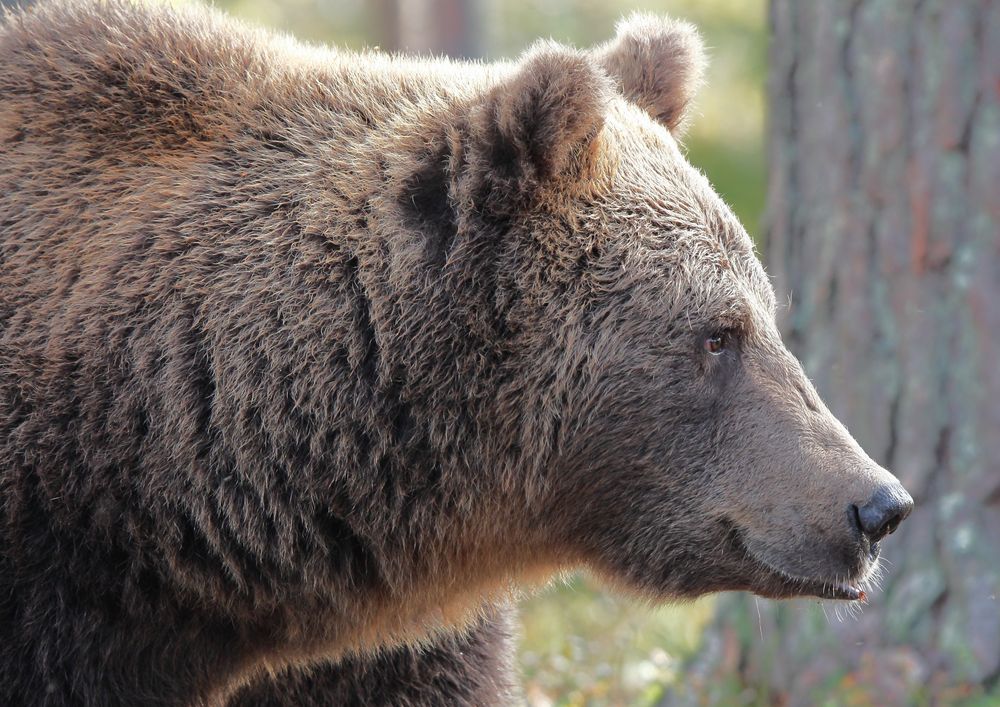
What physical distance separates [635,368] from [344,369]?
2.75 ft

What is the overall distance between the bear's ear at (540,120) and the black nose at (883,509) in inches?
49.7

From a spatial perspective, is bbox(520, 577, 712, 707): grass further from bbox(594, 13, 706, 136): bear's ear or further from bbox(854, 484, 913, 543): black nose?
bbox(594, 13, 706, 136): bear's ear

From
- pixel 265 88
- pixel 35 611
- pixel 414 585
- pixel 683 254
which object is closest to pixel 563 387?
pixel 683 254

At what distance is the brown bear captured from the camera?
3717mm

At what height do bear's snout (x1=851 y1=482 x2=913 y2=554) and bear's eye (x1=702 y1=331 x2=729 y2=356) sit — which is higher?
bear's eye (x1=702 y1=331 x2=729 y2=356)

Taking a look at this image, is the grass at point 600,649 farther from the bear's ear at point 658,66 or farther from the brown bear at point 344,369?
the bear's ear at point 658,66

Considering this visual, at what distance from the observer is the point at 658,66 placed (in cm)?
445

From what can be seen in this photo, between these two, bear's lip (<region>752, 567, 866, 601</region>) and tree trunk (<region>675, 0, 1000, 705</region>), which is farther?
tree trunk (<region>675, 0, 1000, 705</region>)

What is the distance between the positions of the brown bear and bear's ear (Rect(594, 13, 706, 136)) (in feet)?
1.26

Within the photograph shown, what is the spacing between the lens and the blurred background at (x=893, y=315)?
536 cm

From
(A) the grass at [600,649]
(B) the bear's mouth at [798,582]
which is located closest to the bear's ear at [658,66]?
(B) the bear's mouth at [798,582]

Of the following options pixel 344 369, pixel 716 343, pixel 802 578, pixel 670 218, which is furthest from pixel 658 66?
pixel 802 578

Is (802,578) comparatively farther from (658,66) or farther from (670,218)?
(658,66)

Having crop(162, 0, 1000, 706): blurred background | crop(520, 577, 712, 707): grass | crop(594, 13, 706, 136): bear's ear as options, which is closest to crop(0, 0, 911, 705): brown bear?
crop(594, 13, 706, 136): bear's ear
